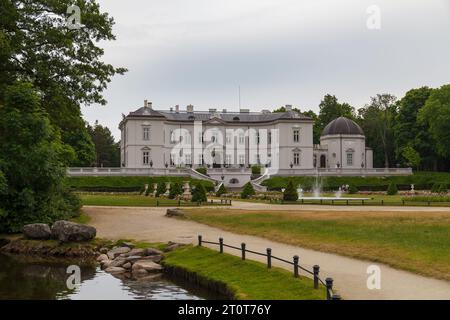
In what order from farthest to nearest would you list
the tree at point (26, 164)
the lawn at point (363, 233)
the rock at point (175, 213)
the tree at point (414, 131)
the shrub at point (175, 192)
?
1. the tree at point (414, 131)
2. the shrub at point (175, 192)
3. the rock at point (175, 213)
4. the tree at point (26, 164)
5. the lawn at point (363, 233)

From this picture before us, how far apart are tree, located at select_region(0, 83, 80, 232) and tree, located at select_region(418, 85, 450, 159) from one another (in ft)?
188

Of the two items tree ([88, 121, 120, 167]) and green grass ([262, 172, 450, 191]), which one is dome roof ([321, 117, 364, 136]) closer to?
green grass ([262, 172, 450, 191])

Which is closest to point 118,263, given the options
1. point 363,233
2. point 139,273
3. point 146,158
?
point 139,273

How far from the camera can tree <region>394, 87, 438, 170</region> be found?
266 ft

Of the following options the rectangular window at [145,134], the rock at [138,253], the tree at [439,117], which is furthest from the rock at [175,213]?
the tree at [439,117]

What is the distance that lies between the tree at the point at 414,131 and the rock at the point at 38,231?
6608 centimetres

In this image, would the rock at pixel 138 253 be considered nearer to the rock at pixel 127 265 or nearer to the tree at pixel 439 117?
the rock at pixel 127 265

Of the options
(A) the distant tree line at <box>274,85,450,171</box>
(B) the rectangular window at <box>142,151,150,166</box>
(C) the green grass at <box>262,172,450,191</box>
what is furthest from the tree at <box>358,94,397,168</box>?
(B) the rectangular window at <box>142,151,150,166</box>

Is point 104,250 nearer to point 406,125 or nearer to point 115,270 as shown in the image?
point 115,270

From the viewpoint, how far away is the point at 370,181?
235 ft

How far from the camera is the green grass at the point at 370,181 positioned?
224 ft

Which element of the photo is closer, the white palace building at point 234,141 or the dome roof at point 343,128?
the white palace building at point 234,141

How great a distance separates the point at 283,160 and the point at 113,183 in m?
30.1
